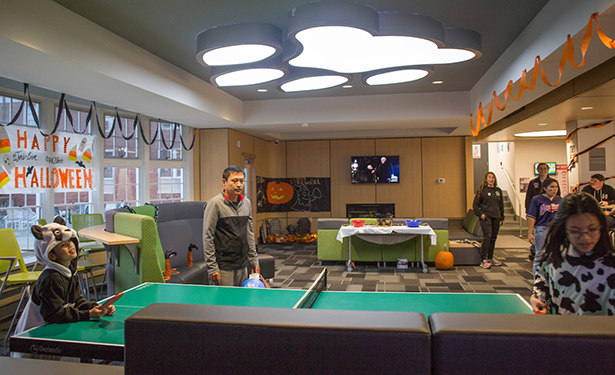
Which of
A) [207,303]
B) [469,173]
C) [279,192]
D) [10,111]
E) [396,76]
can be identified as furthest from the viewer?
[279,192]

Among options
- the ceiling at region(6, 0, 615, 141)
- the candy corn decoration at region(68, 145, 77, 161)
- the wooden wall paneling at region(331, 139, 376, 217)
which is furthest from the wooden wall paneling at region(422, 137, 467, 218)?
the candy corn decoration at region(68, 145, 77, 161)

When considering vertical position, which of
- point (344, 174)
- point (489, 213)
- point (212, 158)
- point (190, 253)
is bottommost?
point (190, 253)

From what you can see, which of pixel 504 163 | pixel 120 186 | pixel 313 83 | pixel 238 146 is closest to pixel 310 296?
pixel 313 83

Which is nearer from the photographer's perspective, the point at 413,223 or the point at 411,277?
the point at 411,277

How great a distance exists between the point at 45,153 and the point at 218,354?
5495mm

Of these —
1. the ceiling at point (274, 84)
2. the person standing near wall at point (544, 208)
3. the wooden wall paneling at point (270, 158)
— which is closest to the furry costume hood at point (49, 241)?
the ceiling at point (274, 84)

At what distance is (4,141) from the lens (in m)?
4.87

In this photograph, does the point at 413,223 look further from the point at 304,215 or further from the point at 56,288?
the point at 56,288

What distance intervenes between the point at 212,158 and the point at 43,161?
3502 millimetres

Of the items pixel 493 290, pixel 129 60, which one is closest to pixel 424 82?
pixel 493 290

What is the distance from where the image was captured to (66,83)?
15.2 ft

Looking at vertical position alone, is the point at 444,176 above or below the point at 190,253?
above

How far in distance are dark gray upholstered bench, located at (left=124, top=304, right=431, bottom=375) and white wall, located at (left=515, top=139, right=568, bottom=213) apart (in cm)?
1270

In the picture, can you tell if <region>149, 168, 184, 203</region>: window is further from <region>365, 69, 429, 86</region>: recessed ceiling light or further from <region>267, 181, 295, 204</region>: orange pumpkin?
<region>365, 69, 429, 86</region>: recessed ceiling light
